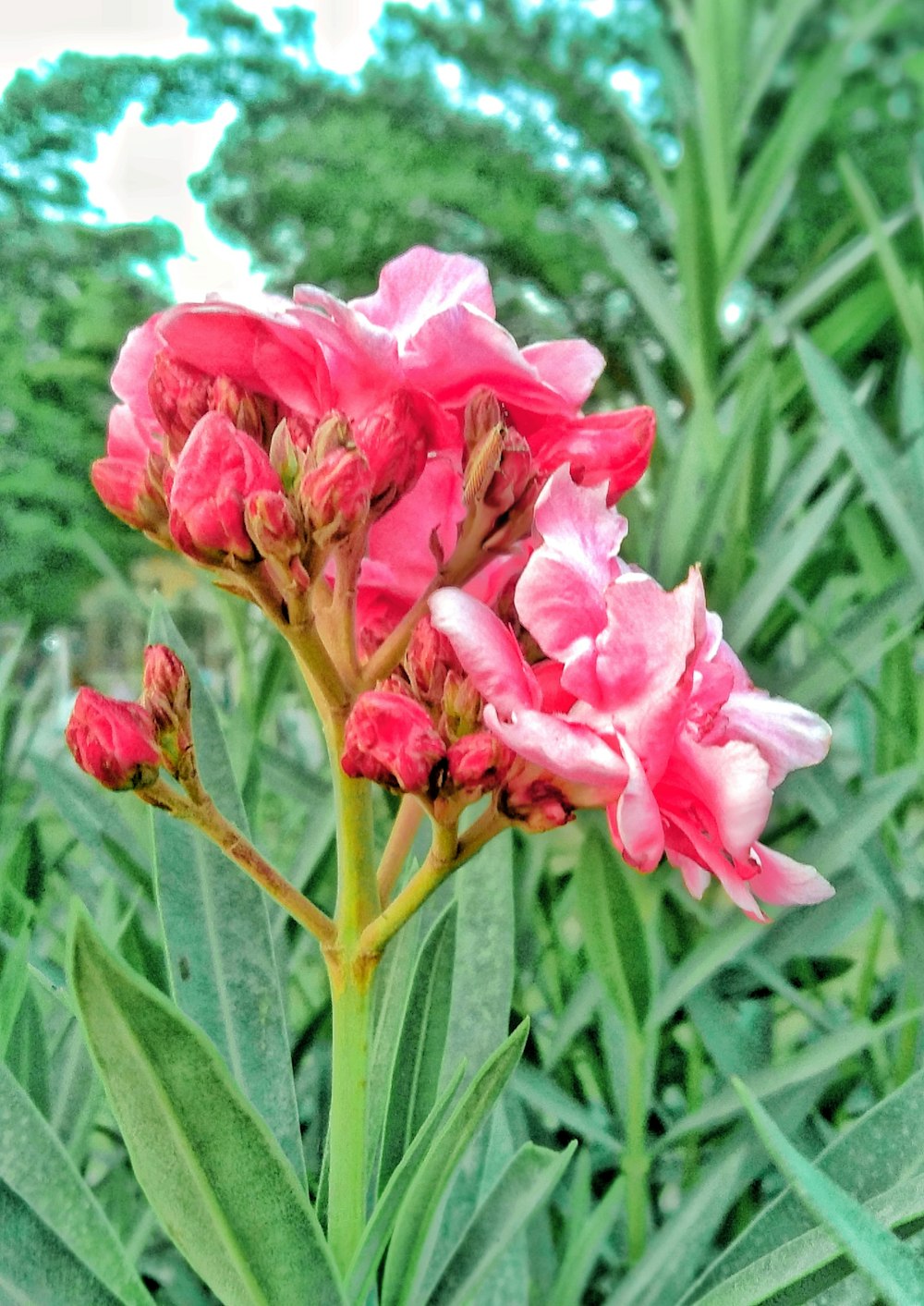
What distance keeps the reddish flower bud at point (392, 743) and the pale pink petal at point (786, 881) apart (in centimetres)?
8

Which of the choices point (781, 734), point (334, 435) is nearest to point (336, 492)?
point (334, 435)

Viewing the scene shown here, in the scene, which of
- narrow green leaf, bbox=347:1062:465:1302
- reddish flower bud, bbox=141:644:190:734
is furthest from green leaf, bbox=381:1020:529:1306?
reddish flower bud, bbox=141:644:190:734

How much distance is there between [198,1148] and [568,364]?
19 centimetres

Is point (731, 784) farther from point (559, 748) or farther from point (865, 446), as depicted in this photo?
point (865, 446)

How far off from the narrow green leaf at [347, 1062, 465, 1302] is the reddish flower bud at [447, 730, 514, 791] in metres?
0.06

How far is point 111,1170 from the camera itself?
0.38 m

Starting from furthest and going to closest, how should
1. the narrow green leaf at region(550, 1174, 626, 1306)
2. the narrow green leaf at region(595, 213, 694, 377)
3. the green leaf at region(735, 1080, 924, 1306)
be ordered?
1. the narrow green leaf at region(595, 213, 694, 377)
2. the narrow green leaf at region(550, 1174, 626, 1306)
3. the green leaf at region(735, 1080, 924, 1306)

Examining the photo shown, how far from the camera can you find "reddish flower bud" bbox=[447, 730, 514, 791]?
0.22m

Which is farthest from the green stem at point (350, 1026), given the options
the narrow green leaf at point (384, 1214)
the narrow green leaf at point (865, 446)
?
the narrow green leaf at point (865, 446)

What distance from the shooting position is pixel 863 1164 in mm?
242

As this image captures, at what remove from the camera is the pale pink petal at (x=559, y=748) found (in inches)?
7.9

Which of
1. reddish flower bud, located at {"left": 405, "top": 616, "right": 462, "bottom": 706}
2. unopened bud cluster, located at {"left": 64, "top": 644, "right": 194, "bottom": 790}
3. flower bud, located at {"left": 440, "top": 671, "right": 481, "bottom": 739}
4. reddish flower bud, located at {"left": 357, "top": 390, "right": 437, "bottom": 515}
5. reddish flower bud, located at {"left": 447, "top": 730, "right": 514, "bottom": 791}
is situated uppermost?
reddish flower bud, located at {"left": 357, "top": 390, "right": 437, "bottom": 515}

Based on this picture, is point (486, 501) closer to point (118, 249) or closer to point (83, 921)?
point (83, 921)

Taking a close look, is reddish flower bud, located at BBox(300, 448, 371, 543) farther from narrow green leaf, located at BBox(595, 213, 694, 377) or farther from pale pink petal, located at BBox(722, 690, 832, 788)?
narrow green leaf, located at BBox(595, 213, 694, 377)
